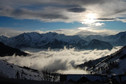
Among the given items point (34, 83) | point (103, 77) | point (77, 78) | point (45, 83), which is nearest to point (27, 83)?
point (34, 83)

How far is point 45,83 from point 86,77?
5924 cm

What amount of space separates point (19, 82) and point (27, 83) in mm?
1774

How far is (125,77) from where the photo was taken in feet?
300

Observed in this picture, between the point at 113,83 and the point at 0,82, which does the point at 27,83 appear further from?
the point at 113,83

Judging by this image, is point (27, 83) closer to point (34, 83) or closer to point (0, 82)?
point (34, 83)

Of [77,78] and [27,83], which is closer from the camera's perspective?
[27,83]

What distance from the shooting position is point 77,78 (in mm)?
96188

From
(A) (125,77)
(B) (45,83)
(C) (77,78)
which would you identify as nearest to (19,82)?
(B) (45,83)

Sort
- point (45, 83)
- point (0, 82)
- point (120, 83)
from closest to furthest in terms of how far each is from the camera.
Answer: point (0, 82), point (45, 83), point (120, 83)

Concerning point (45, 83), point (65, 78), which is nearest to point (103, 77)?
point (65, 78)

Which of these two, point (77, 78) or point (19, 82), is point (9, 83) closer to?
point (19, 82)

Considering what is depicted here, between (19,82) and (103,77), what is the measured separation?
6815 centimetres

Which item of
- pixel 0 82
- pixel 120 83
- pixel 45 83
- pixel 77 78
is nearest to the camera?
pixel 0 82

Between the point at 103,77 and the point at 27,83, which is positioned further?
the point at 103,77
